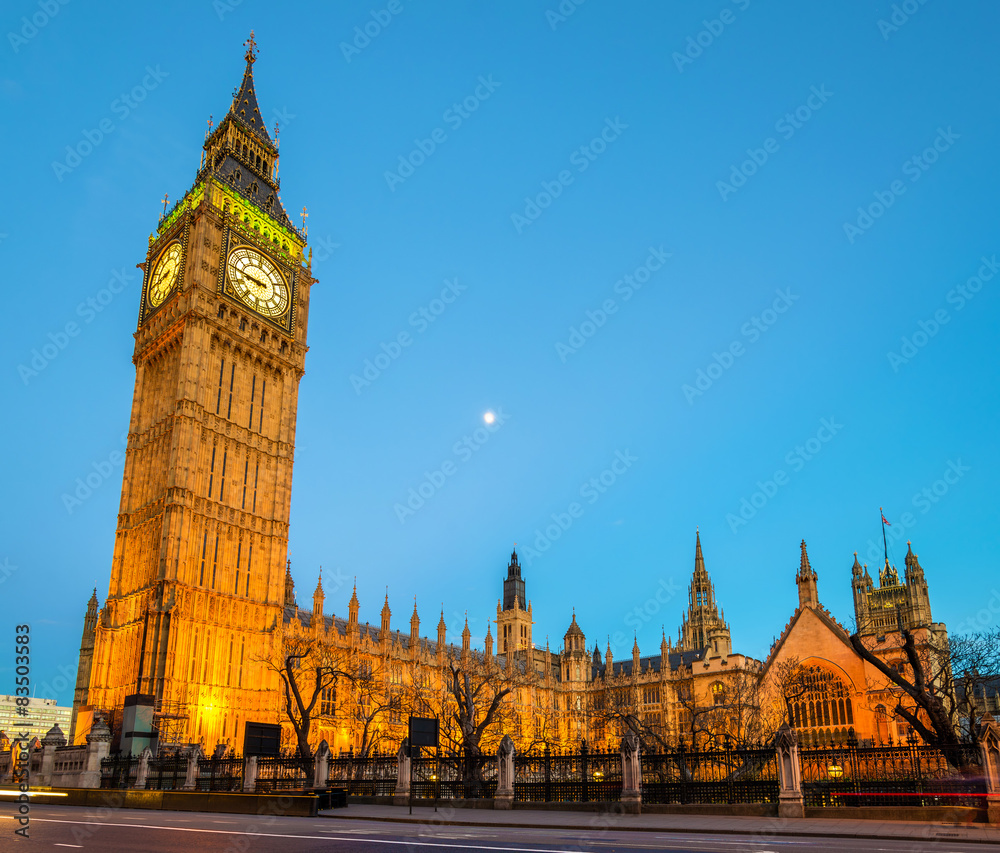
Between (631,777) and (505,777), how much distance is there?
13.7 feet

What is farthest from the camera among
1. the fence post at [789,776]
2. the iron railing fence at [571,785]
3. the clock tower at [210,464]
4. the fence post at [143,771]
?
the clock tower at [210,464]

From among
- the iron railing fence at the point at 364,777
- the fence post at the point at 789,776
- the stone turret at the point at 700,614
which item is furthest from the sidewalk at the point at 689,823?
the stone turret at the point at 700,614

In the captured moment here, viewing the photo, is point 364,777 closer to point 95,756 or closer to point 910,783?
point 95,756

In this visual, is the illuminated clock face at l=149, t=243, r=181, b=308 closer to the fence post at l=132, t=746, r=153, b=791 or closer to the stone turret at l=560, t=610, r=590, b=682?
the fence post at l=132, t=746, r=153, b=791

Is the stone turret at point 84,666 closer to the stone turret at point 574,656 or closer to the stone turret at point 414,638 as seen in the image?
the stone turret at point 414,638

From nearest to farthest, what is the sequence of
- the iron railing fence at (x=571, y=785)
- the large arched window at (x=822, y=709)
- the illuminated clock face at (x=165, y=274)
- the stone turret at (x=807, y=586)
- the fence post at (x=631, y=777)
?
the fence post at (x=631, y=777)
the iron railing fence at (x=571, y=785)
the large arched window at (x=822, y=709)
the stone turret at (x=807, y=586)
the illuminated clock face at (x=165, y=274)

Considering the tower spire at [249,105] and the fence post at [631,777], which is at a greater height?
the tower spire at [249,105]

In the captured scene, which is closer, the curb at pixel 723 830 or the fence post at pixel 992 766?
the curb at pixel 723 830

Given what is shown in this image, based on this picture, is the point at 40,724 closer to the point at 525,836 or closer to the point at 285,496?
the point at 285,496

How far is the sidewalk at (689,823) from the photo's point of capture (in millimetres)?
14422

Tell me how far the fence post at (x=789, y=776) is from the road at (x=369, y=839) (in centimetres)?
372

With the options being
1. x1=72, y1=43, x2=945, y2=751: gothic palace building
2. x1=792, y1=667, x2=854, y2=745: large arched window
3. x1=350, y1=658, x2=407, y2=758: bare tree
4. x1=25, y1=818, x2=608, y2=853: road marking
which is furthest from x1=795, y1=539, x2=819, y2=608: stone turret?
x1=25, y1=818, x2=608, y2=853: road marking

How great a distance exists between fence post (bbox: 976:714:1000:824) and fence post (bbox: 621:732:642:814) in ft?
26.5

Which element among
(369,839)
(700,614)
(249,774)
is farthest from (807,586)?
(700,614)
